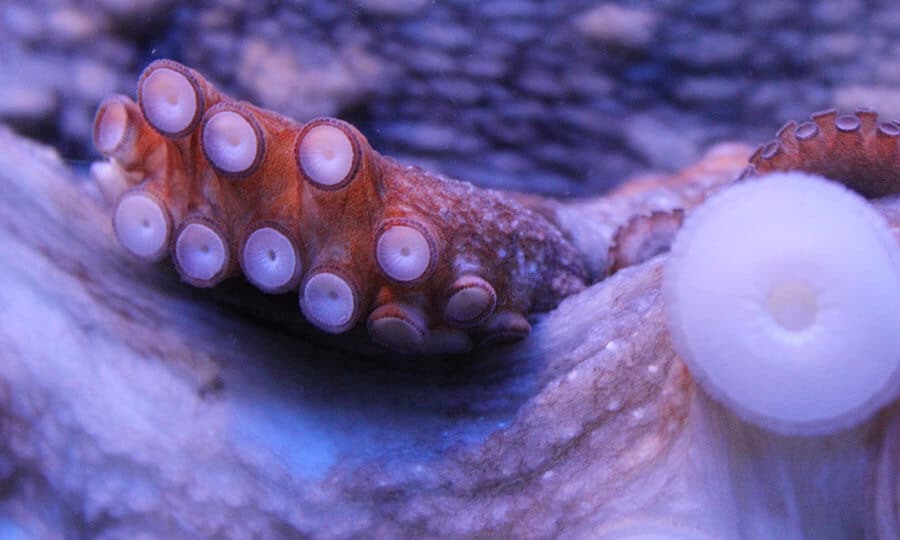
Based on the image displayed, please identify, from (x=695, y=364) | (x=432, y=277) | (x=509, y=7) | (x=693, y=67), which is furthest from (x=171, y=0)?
(x=695, y=364)

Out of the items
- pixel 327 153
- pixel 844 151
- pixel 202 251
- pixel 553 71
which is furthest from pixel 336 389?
pixel 553 71

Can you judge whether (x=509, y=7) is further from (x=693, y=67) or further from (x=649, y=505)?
(x=649, y=505)

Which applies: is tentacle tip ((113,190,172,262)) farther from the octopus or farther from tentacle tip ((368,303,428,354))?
tentacle tip ((368,303,428,354))

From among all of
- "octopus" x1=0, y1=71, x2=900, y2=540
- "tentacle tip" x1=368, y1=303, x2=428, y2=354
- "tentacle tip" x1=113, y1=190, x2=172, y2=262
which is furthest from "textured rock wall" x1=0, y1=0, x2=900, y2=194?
"tentacle tip" x1=368, y1=303, x2=428, y2=354

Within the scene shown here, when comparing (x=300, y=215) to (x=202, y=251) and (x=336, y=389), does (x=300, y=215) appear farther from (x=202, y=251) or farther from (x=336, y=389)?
(x=336, y=389)

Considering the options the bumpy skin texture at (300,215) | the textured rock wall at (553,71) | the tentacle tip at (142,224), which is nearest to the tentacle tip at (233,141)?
the bumpy skin texture at (300,215)
